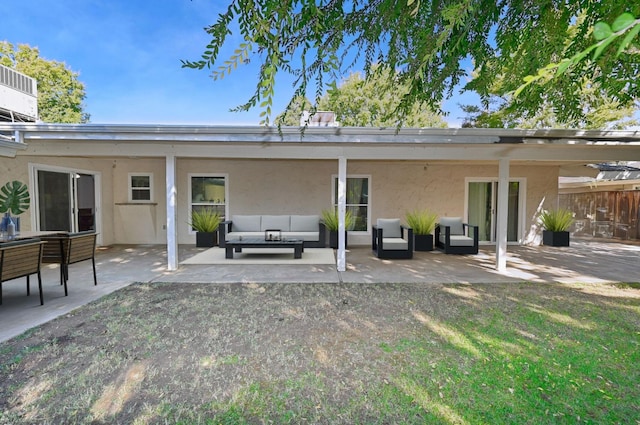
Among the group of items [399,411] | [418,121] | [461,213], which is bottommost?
[399,411]

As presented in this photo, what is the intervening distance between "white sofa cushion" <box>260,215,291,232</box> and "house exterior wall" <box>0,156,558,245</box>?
2.50 ft

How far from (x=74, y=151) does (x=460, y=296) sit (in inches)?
278

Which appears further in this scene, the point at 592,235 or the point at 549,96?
the point at 592,235

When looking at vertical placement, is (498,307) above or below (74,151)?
below

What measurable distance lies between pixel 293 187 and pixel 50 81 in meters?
20.0

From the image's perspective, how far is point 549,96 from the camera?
3.50 metres

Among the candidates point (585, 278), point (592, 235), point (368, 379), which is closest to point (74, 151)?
point (368, 379)

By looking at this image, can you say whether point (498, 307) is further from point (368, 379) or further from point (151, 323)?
point (151, 323)

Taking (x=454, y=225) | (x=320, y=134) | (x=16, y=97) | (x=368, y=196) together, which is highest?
(x=16, y=97)

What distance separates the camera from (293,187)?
9.07 m

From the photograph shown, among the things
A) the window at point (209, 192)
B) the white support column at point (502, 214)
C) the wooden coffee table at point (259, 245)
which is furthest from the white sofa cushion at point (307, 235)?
the white support column at point (502, 214)

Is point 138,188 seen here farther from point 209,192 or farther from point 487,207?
point 487,207

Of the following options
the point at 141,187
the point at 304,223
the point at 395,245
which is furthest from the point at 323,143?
the point at 141,187

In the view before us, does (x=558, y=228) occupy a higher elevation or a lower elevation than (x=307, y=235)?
higher
